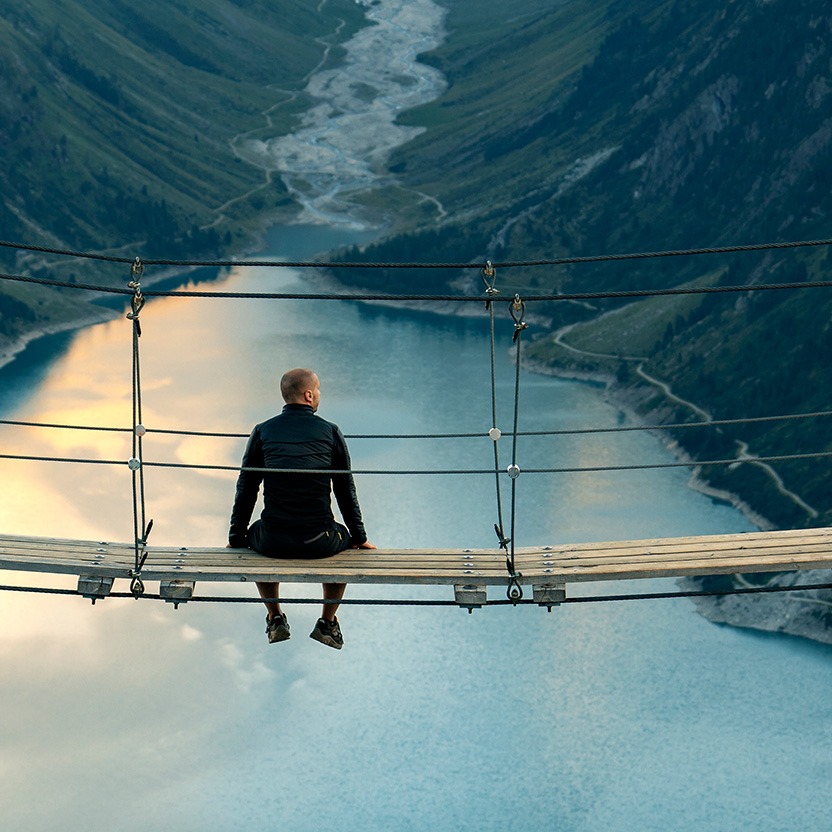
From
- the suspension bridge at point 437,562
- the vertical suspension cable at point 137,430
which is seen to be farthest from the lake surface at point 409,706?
the vertical suspension cable at point 137,430

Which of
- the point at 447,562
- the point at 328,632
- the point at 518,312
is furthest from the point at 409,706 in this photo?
the point at 518,312

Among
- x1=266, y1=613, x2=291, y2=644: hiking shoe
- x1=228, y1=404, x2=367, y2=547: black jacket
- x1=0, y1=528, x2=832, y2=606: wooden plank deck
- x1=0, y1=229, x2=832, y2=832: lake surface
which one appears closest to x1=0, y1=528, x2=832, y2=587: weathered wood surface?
x1=0, y1=528, x2=832, y2=606: wooden plank deck

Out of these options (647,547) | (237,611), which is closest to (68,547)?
(647,547)

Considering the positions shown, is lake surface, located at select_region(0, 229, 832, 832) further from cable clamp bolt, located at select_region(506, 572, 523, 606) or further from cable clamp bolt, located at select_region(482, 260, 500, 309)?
cable clamp bolt, located at select_region(482, 260, 500, 309)

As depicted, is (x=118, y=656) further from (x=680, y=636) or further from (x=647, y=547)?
(x=647, y=547)

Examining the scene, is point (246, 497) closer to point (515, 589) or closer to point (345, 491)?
point (345, 491)

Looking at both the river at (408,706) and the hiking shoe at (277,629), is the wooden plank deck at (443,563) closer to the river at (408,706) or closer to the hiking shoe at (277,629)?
the hiking shoe at (277,629)
